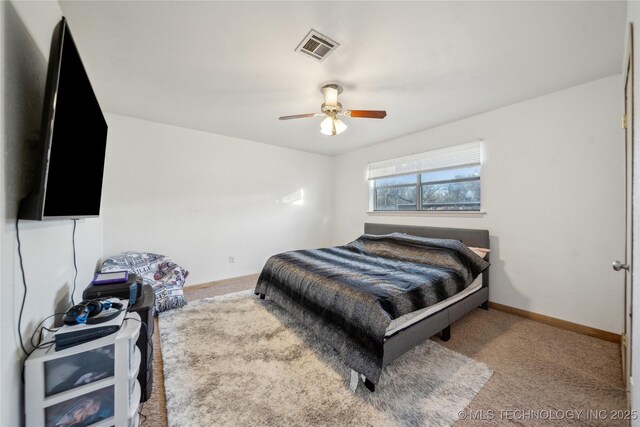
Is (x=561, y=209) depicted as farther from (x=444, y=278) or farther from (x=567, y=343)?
Answer: (x=444, y=278)

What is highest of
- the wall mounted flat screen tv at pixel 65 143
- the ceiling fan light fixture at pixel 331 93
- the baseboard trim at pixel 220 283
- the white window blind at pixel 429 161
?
the ceiling fan light fixture at pixel 331 93

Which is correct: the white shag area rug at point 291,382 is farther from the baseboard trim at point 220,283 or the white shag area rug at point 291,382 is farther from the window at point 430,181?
the window at point 430,181

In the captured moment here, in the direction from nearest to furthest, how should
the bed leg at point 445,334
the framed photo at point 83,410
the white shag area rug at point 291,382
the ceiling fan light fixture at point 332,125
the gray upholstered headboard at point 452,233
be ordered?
the framed photo at point 83,410 → the white shag area rug at point 291,382 → the bed leg at point 445,334 → the ceiling fan light fixture at point 332,125 → the gray upholstered headboard at point 452,233

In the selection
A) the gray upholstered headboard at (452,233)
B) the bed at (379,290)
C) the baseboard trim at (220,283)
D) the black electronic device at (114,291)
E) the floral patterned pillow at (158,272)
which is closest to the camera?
the black electronic device at (114,291)

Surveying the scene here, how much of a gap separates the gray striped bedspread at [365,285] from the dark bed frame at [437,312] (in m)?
0.14

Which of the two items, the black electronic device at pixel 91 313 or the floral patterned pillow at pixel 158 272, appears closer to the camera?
the black electronic device at pixel 91 313

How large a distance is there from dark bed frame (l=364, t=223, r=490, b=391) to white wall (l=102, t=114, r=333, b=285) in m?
2.02

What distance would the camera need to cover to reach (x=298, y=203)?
505cm

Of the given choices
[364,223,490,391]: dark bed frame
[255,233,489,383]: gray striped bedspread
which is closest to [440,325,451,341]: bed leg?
[364,223,490,391]: dark bed frame

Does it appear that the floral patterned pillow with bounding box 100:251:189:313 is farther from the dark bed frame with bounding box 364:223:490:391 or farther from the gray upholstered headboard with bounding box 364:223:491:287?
the gray upholstered headboard with bounding box 364:223:491:287

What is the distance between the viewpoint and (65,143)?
1.15 meters

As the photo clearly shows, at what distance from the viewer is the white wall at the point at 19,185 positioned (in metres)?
0.85

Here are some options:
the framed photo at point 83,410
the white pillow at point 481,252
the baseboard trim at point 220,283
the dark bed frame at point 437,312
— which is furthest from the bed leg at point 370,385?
the baseboard trim at point 220,283

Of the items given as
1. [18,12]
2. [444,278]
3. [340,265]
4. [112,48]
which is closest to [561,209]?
[444,278]
